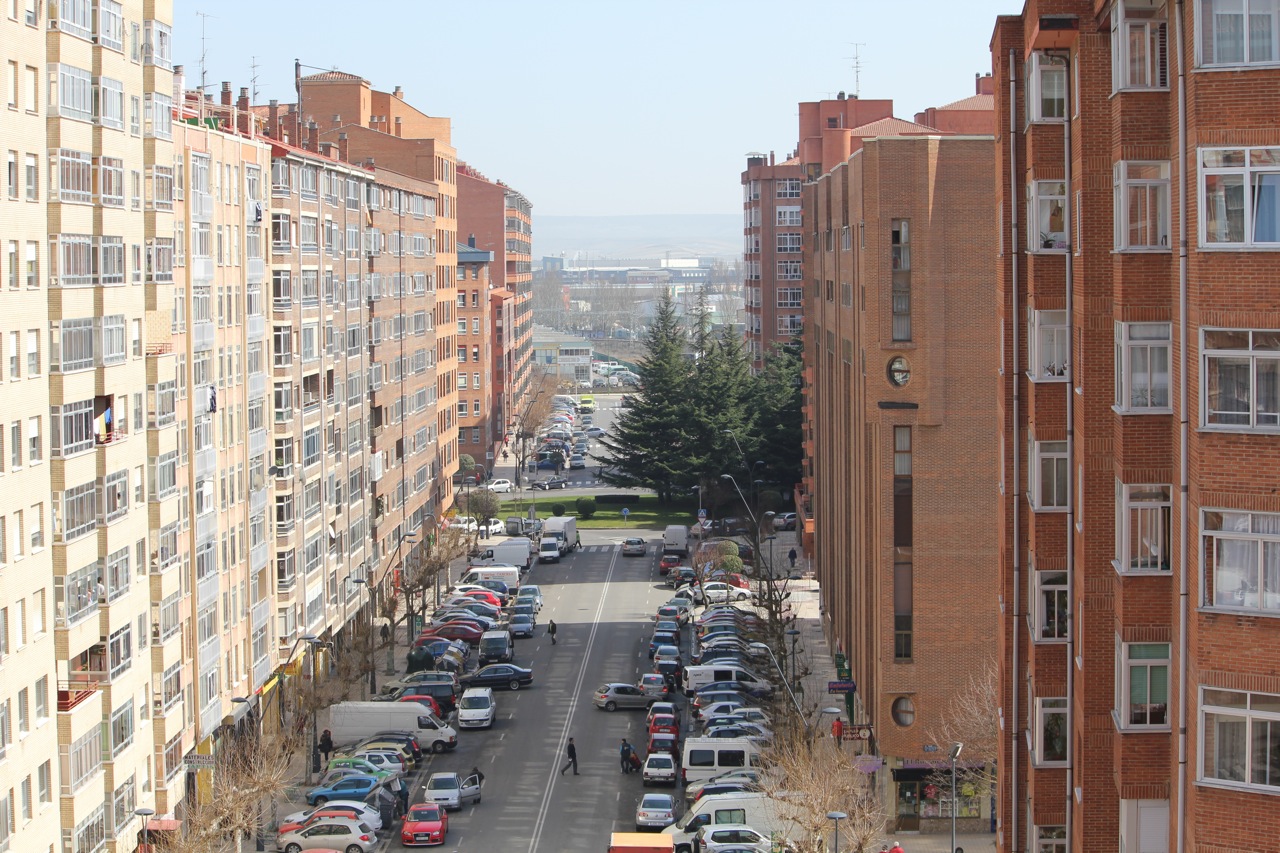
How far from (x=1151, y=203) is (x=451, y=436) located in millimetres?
78884

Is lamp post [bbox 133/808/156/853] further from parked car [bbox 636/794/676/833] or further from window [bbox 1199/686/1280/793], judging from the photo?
window [bbox 1199/686/1280/793]

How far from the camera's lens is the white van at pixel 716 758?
50.1 metres

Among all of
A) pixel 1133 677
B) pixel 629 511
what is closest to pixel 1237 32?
pixel 1133 677

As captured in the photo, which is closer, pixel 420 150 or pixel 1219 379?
pixel 1219 379

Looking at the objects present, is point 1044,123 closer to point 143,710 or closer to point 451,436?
point 143,710

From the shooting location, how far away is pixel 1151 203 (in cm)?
2109

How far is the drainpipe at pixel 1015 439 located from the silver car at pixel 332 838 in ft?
67.2

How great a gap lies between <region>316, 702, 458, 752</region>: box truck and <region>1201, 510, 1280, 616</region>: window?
39768mm

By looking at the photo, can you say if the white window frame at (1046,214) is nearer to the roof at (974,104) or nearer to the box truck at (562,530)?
Result: the roof at (974,104)

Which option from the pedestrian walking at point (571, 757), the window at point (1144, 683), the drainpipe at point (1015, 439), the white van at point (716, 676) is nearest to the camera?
the window at point (1144, 683)

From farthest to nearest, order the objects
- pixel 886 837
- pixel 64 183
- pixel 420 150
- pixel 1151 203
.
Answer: pixel 420 150
pixel 886 837
pixel 64 183
pixel 1151 203

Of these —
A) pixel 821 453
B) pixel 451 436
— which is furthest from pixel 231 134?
pixel 451 436

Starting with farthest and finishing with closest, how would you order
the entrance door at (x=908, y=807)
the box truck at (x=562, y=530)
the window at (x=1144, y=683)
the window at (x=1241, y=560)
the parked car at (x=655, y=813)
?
the box truck at (x=562, y=530) < the entrance door at (x=908, y=807) < the parked car at (x=655, y=813) < the window at (x=1144, y=683) < the window at (x=1241, y=560)

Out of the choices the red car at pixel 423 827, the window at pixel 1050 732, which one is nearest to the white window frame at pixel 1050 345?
the window at pixel 1050 732
